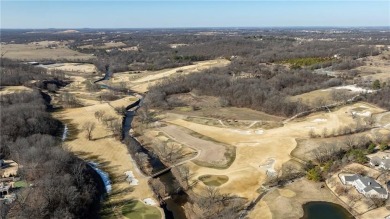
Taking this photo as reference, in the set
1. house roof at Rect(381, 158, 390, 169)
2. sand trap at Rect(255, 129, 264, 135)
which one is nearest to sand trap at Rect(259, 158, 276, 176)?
sand trap at Rect(255, 129, 264, 135)

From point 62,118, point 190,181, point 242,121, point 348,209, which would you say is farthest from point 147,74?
point 348,209

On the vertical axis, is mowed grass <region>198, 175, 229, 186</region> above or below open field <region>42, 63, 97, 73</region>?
below

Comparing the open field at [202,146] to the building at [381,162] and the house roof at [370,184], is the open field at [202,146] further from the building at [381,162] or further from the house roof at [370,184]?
the building at [381,162]

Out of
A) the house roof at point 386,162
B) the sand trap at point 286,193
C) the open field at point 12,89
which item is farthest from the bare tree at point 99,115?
the house roof at point 386,162

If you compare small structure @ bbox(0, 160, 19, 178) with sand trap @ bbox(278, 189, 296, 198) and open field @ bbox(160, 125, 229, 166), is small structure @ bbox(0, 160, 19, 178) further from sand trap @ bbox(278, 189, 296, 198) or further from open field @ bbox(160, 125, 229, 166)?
sand trap @ bbox(278, 189, 296, 198)

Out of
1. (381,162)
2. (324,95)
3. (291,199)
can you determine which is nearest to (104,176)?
(291,199)

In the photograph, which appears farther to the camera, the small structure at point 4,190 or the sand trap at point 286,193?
the sand trap at point 286,193

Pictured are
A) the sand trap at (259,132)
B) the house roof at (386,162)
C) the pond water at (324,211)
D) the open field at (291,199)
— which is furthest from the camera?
the sand trap at (259,132)
